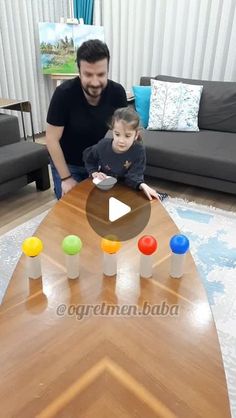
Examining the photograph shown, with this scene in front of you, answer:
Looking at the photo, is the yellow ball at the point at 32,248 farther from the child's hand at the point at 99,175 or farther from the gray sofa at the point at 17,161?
the gray sofa at the point at 17,161

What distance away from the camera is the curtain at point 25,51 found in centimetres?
345

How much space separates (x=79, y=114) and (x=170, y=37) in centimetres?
251

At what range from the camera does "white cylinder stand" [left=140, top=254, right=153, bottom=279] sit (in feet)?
3.48

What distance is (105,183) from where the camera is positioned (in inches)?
65.6

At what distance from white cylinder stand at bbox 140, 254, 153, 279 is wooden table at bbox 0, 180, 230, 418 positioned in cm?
2

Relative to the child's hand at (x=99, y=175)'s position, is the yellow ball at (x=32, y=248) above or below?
above

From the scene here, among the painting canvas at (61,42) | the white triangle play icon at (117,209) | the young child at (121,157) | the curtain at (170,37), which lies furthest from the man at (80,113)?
the painting canvas at (61,42)

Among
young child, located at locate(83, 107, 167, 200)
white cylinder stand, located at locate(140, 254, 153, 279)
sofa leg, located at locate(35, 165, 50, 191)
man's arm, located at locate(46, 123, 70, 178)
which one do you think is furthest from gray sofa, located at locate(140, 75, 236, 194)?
white cylinder stand, located at locate(140, 254, 153, 279)

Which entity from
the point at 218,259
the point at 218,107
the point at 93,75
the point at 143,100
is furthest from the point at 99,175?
the point at 218,107

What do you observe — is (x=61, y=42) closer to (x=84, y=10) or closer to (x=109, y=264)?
(x=84, y=10)

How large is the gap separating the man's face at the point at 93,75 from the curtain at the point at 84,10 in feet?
9.76

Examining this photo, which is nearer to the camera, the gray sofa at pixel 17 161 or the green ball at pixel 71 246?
the green ball at pixel 71 246
